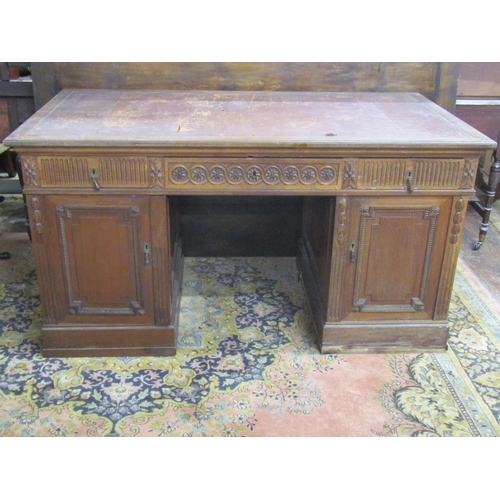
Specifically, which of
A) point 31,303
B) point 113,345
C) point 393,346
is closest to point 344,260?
point 393,346

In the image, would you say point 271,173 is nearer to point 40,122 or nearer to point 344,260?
point 344,260

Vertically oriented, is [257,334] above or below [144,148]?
below

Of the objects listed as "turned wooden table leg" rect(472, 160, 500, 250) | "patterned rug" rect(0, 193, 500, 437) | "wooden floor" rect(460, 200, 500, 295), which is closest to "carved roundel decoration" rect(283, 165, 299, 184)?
"patterned rug" rect(0, 193, 500, 437)

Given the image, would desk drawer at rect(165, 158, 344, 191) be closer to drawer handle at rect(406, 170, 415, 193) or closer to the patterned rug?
drawer handle at rect(406, 170, 415, 193)

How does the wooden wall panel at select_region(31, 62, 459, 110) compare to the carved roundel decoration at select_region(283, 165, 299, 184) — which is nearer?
the carved roundel decoration at select_region(283, 165, 299, 184)

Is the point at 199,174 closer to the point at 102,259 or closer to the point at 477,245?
the point at 102,259

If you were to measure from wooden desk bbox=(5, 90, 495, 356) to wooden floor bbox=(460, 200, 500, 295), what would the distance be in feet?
2.75

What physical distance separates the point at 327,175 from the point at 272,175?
21cm

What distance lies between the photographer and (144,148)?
2.11m

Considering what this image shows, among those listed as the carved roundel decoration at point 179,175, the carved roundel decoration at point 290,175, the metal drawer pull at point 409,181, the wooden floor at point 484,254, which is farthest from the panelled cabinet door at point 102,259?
the wooden floor at point 484,254

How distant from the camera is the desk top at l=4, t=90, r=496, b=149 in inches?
83.3

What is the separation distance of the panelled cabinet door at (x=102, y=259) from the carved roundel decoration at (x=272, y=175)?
19.1 inches

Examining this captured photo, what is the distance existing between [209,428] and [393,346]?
934 mm

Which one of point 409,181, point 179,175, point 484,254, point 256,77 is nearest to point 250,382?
point 179,175
